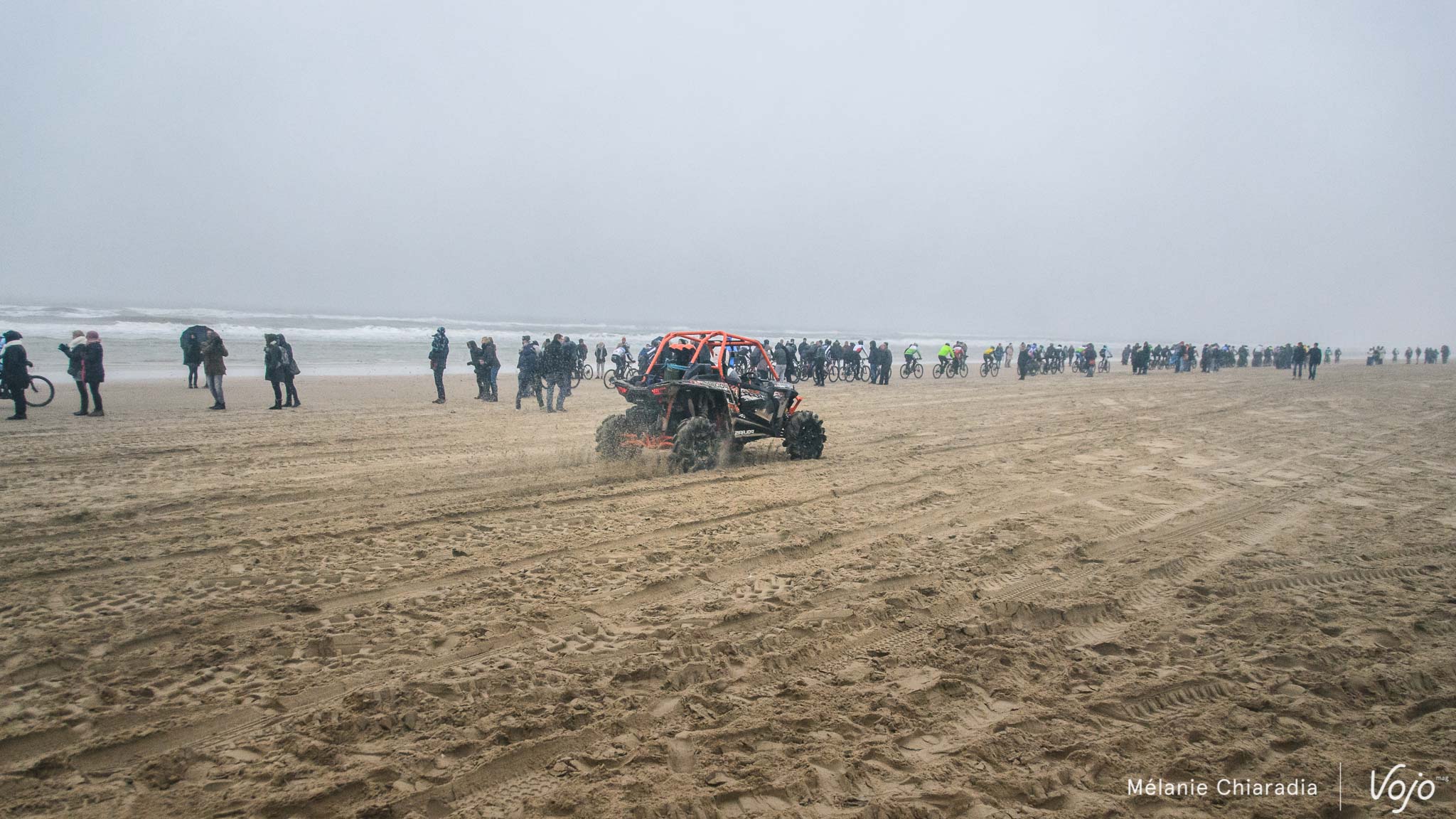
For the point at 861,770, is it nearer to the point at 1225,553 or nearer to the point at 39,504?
the point at 1225,553

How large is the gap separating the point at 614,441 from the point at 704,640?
5438 millimetres

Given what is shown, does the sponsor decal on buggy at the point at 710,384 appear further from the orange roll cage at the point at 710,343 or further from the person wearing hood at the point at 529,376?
the person wearing hood at the point at 529,376

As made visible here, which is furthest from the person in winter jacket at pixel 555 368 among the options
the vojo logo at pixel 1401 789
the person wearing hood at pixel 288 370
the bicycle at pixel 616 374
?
the vojo logo at pixel 1401 789

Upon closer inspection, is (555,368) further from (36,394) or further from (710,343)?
(36,394)

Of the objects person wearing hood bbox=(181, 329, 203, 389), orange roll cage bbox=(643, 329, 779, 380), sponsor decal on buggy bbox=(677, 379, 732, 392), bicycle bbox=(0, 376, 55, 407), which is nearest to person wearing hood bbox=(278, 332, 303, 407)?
bicycle bbox=(0, 376, 55, 407)

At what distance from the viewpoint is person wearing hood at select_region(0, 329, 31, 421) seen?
40.3 feet

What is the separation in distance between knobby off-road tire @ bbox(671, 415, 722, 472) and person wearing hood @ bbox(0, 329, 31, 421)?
1140 centimetres

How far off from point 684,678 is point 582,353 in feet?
67.9

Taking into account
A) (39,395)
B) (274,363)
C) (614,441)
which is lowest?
(614,441)

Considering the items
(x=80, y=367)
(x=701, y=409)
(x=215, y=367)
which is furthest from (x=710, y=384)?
(x=80, y=367)

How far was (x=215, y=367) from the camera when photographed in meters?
14.6

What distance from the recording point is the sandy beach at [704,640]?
2.91m

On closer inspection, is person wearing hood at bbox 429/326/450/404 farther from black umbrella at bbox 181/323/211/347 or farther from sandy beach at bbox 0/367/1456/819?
sandy beach at bbox 0/367/1456/819

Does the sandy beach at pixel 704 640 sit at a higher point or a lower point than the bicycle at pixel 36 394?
lower
